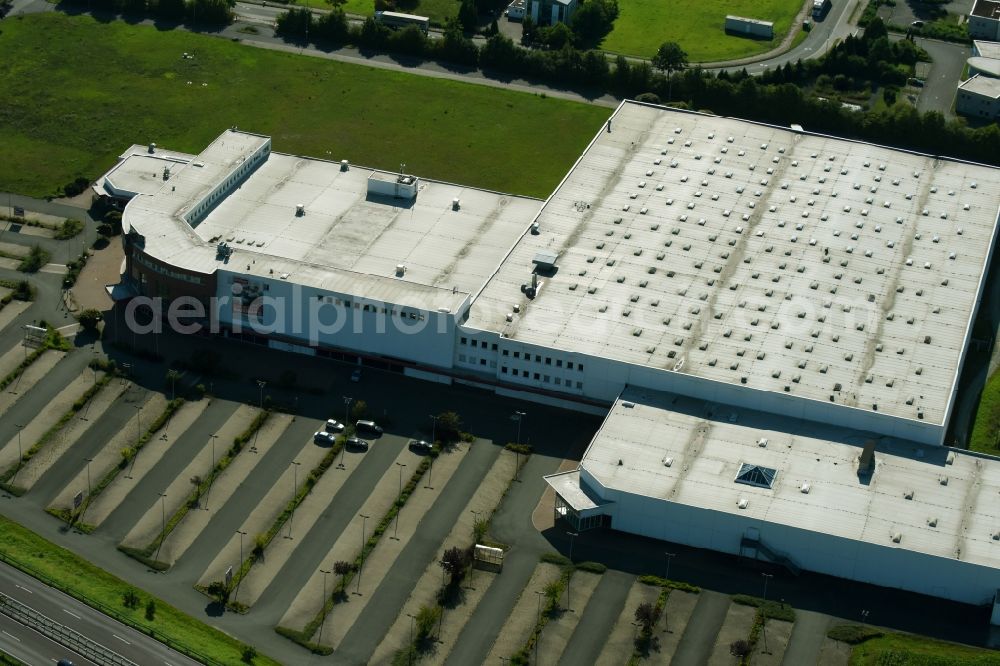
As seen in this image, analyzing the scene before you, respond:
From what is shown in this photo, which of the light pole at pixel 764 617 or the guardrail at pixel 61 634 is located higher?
the light pole at pixel 764 617

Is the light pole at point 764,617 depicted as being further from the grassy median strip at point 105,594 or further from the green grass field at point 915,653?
the grassy median strip at point 105,594

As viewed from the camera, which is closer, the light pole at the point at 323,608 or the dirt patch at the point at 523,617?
the dirt patch at the point at 523,617

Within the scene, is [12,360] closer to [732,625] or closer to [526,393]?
[526,393]

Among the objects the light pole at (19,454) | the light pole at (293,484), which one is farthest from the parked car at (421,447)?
the light pole at (19,454)

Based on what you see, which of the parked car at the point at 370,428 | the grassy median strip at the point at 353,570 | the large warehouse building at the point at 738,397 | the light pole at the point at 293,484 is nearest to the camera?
the grassy median strip at the point at 353,570

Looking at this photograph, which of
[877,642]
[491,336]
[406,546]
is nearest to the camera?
[877,642]

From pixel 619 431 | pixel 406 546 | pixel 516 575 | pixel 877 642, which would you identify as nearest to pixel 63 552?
pixel 406 546
